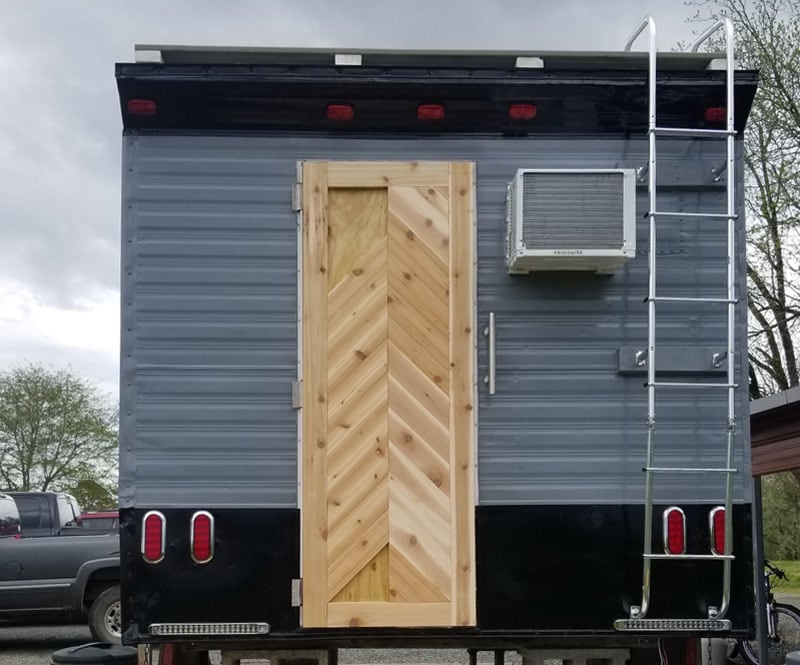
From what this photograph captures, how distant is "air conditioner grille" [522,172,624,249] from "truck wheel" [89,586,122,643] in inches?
312

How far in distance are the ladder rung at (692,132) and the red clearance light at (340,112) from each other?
1.34 meters

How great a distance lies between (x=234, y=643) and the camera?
5.05m

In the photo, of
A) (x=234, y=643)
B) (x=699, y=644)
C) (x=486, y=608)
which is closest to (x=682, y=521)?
(x=699, y=644)

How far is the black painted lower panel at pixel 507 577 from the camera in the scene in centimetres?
492

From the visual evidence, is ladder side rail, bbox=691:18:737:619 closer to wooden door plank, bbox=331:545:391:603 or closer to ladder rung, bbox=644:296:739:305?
ladder rung, bbox=644:296:739:305

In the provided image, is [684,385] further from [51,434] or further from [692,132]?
[51,434]

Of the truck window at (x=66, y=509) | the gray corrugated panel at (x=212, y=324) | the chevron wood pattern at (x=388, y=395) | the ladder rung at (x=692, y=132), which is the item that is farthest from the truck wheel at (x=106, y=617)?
the ladder rung at (x=692, y=132)

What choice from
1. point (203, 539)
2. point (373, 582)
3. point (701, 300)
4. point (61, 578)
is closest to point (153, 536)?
point (203, 539)

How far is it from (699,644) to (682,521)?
59cm

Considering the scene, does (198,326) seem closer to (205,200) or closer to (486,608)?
(205,200)

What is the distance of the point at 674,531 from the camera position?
16.4 feet

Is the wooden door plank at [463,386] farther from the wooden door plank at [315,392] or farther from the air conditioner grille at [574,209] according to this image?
the wooden door plank at [315,392]

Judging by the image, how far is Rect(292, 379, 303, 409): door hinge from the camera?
499 cm

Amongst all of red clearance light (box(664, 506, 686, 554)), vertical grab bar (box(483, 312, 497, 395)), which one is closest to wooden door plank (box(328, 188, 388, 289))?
vertical grab bar (box(483, 312, 497, 395))
